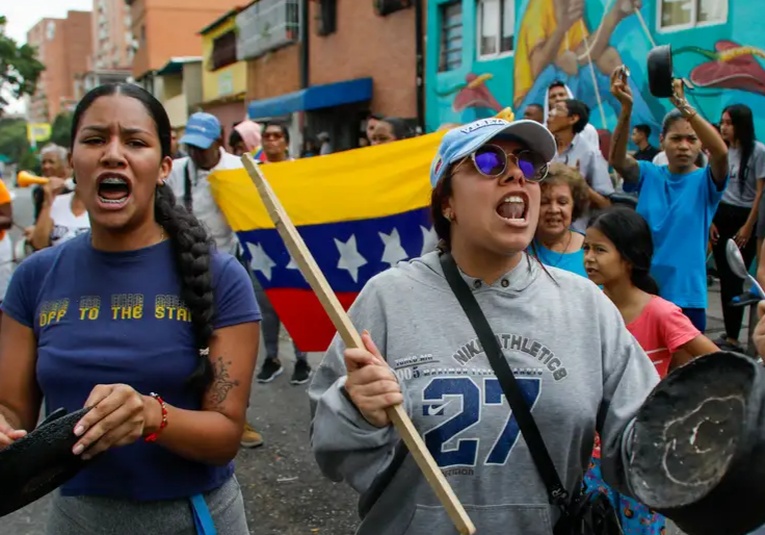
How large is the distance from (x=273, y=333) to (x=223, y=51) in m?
27.8

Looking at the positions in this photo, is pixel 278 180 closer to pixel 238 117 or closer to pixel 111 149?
pixel 111 149

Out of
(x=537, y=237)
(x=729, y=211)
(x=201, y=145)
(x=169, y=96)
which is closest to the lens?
(x=537, y=237)

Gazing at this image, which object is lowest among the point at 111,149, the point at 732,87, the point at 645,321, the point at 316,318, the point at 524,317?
the point at 316,318

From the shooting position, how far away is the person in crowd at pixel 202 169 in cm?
551

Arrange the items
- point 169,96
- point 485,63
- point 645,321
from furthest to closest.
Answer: point 169,96
point 485,63
point 645,321

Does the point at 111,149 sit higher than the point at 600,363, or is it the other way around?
the point at 111,149

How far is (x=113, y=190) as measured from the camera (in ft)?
6.36

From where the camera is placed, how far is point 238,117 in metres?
31.6

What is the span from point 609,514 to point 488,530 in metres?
0.31

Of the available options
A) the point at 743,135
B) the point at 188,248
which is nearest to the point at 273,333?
the point at 743,135

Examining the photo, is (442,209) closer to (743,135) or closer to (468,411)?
(468,411)

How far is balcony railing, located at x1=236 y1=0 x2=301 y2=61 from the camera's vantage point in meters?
23.8

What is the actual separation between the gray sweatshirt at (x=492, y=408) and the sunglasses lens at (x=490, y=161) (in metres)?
0.28

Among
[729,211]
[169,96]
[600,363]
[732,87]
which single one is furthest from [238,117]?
[600,363]
